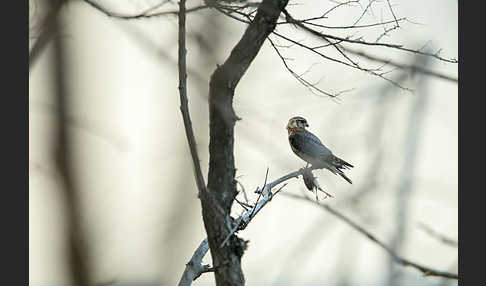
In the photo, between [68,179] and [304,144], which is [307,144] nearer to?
[304,144]

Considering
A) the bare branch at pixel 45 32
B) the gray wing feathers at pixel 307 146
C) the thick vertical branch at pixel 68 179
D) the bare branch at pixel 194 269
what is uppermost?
the gray wing feathers at pixel 307 146

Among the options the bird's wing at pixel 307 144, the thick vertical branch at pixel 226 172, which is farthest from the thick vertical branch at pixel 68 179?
the bird's wing at pixel 307 144

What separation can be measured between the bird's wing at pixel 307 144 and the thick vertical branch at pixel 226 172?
4.52m

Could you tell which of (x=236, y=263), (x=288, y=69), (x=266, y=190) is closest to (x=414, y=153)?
(x=236, y=263)

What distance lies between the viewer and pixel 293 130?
880cm

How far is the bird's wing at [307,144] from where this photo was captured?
798 centimetres

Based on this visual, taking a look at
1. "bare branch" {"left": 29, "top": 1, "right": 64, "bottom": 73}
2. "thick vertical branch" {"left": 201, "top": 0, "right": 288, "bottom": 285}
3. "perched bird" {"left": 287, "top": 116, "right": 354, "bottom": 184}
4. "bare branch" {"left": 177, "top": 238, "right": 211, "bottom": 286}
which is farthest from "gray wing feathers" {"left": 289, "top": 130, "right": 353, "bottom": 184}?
"bare branch" {"left": 29, "top": 1, "right": 64, "bottom": 73}

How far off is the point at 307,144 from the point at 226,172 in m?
5.08

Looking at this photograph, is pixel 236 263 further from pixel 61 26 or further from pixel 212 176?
pixel 61 26

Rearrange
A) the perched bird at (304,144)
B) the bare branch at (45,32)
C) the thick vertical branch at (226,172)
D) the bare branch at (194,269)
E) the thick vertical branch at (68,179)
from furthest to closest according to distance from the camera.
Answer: the perched bird at (304,144) → the bare branch at (194,269) → the thick vertical branch at (226,172) → the bare branch at (45,32) → the thick vertical branch at (68,179)

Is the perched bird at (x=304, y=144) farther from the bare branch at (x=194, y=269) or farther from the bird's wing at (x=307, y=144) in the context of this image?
the bare branch at (x=194, y=269)

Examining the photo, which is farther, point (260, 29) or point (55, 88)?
point (260, 29)

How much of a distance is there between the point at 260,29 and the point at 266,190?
4.02 ft

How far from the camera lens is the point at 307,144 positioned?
8.27 m
